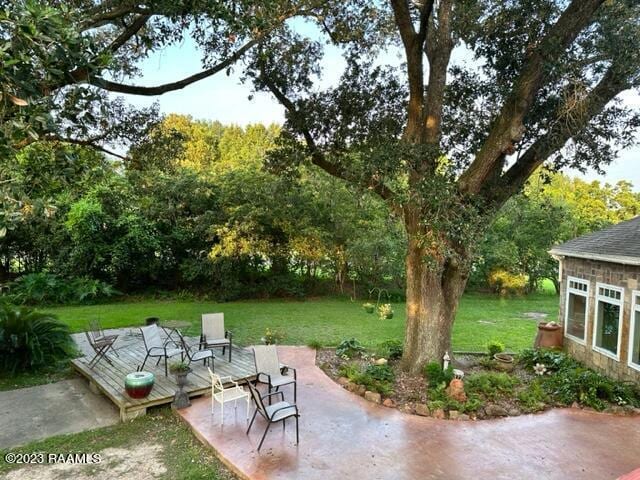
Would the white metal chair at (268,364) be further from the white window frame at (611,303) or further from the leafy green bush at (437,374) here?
the white window frame at (611,303)

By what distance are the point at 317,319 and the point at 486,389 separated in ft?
22.0

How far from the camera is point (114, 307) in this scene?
13375 millimetres

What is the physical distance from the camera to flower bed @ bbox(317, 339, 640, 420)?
5945mm

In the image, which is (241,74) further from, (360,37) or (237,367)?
(237,367)

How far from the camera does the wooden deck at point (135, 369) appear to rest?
5719 mm

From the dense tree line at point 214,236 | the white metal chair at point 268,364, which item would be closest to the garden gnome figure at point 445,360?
the white metal chair at point 268,364

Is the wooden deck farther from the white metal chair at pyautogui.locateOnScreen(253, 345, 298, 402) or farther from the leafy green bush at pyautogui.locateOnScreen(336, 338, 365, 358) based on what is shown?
the leafy green bush at pyautogui.locateOnScreen(336, 338, 365, 358)

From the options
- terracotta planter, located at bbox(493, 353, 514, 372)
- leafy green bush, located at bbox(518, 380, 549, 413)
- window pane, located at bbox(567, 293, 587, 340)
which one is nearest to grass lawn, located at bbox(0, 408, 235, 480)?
leafy green bush, located at bbox(518, 380, 549, 413)

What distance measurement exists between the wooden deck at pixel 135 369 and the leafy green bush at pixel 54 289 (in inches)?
220

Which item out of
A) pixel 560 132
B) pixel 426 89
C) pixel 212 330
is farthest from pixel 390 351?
pixel 426 89

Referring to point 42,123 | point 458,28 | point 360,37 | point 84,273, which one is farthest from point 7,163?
point 84,273

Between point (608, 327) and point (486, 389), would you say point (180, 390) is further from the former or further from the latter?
point (608, 327)

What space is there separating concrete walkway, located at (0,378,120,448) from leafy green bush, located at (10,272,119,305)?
7.36 metres

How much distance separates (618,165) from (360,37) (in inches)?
204
